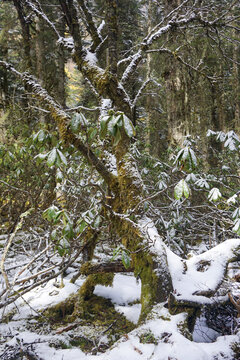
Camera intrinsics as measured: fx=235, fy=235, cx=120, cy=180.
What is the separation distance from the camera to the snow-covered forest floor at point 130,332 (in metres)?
1.55

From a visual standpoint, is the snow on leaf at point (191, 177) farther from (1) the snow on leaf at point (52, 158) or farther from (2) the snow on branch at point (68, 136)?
(1) the snow on leaf at point (52, 158)

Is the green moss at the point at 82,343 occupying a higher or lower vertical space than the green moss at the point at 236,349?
lower

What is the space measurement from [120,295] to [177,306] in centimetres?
96

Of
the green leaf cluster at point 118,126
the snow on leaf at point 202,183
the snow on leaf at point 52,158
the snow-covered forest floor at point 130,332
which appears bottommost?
the snow-covered forest floor at point 130,332

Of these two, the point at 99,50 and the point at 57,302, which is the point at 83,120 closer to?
the point at 99,50

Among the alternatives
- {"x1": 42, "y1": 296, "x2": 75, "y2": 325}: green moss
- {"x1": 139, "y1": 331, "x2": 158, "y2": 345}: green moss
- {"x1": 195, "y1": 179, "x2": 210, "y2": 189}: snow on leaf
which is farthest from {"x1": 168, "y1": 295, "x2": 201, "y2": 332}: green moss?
{"x1": 195, "y1": 179, "x2": 210, "y2": 189}: snow on leaf

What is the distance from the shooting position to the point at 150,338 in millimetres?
1615

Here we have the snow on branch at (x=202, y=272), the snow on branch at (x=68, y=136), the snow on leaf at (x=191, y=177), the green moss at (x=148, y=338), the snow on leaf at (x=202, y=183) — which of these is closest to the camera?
the green moss at (x=148, y=338)

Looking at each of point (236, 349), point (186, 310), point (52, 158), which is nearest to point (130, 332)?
point (186, 310)

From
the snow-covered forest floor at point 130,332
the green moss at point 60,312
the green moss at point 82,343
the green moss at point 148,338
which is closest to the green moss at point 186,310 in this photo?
the snow-covered forest floor at point 130,332

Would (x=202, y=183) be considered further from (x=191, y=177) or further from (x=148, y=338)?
(x=148, y=338)

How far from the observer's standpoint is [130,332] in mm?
1710

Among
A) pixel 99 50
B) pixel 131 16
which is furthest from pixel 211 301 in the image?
pixel 131 16

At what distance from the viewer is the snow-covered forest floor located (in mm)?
1548
